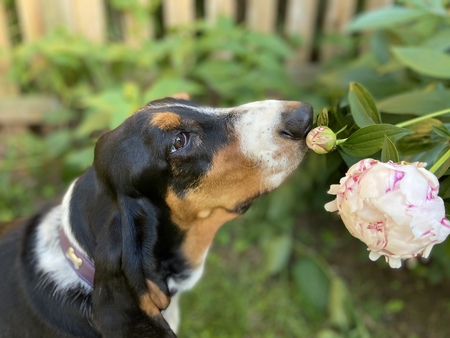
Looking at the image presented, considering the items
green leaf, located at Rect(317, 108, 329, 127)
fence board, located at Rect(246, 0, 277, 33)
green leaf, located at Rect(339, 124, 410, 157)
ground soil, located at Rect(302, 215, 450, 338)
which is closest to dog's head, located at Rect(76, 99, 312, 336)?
green leaf, located at Rect(317, 108, 329, 127)

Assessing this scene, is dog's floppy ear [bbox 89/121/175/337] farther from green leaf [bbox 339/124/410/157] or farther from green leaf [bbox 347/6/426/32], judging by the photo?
green leaf [bbox 347/6/426/32]

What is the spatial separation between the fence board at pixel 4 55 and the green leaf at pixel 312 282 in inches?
126

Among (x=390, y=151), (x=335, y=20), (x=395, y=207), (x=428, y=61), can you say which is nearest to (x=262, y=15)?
(x=335, y=20)

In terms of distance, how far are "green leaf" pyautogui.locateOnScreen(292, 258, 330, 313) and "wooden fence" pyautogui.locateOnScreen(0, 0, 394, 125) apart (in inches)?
86.3

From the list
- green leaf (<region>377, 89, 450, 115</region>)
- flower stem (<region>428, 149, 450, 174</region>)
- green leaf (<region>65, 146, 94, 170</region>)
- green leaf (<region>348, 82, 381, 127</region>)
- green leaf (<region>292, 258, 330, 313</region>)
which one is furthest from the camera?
green leaf (<region>292, 258, 330, 313</region>)

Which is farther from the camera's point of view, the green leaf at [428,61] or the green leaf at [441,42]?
the green leaf at [441,42]

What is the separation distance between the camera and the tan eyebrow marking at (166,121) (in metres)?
2.25

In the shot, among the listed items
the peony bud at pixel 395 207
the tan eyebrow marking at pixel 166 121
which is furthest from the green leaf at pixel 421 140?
the tan eyebrow marking at pixel 166 121

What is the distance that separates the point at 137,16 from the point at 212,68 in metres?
0.91

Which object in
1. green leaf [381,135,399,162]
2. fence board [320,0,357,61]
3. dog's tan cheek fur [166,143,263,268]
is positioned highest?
green leaf [381,135,399,162]

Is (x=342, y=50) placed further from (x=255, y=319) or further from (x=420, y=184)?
(x=420, y=184)

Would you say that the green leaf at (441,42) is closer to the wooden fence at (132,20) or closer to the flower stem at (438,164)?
the flower stem at (438,164)

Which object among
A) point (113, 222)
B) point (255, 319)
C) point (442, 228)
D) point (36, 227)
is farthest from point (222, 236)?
point (442, 228)

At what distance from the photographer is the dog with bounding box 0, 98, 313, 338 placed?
7.11 ft
